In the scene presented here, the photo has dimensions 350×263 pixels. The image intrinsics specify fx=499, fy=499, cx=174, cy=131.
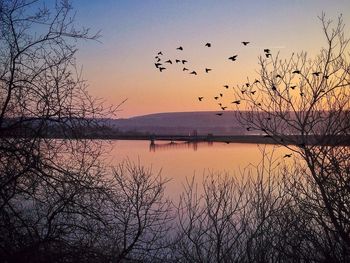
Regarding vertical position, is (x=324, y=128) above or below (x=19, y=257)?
above

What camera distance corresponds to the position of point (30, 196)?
7168 mm

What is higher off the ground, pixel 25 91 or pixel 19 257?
pixel 25 91

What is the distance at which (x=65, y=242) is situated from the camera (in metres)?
7.47

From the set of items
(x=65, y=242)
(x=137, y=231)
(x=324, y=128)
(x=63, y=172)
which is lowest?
(x=137, y=231)

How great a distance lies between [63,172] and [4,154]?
2.81ft

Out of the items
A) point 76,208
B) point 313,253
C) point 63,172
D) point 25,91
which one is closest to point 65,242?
point 76,208

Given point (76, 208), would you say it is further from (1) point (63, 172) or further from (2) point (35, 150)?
(2) point (35, 150)

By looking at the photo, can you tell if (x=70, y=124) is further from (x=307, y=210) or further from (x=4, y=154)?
(x=307, y=210)

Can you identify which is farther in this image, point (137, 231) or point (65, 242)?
point (137, 231)

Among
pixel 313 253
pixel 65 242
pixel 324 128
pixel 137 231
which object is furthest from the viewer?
pixel 137 231

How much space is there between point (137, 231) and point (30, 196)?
5.19 metres

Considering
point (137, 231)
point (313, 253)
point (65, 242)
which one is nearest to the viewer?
point (65, 242)

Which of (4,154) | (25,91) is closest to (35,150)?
(4,154)

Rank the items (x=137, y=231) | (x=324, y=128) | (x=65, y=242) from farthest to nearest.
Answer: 1. (x=137, y=231)
2. (x=324, y=128)
3. (x=65, y=242)
